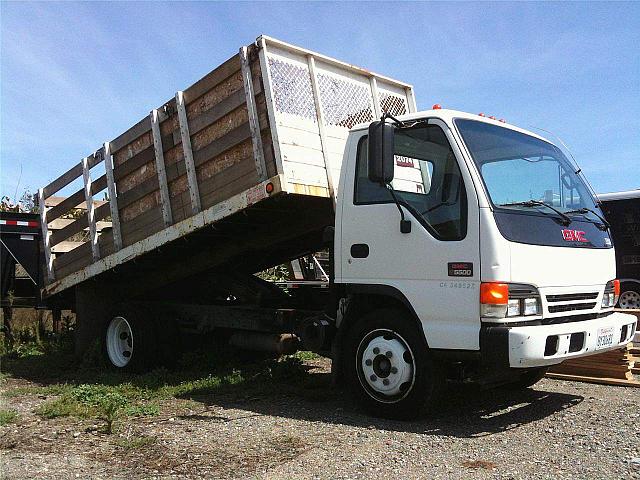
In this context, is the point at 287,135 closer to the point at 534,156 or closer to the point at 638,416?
the point at 534,156

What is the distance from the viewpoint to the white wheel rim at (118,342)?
313 inches

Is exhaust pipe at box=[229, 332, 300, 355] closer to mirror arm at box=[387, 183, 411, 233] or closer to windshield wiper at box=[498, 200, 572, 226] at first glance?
mirror arm at box=[387, 183, 411, 233]

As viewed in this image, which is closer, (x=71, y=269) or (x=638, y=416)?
(x=638, y=416)

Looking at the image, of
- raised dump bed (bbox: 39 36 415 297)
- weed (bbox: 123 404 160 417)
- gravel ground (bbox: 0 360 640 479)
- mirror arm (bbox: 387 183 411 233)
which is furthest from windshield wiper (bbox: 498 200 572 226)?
weed (bbox: 123 404 160 417)

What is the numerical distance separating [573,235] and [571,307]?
22.5 inches

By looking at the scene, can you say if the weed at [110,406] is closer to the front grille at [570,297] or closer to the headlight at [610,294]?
the front grille at [570,297]

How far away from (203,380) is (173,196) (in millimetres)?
1941

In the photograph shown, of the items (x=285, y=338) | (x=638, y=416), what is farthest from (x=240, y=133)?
(x=638, y=416)

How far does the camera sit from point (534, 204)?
5.20m

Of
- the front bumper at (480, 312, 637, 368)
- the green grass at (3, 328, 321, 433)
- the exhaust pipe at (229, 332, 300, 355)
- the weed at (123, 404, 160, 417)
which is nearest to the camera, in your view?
the front bumper at (480, 312, 637, 368)

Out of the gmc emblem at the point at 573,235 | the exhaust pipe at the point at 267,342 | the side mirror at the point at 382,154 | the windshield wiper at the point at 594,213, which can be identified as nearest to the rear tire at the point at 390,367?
the side mirror at the point at 382,154

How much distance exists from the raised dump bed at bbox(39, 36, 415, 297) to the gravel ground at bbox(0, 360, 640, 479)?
69.8 inches

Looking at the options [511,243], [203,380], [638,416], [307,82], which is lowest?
[638,416]

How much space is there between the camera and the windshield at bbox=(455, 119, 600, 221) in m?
5.19
